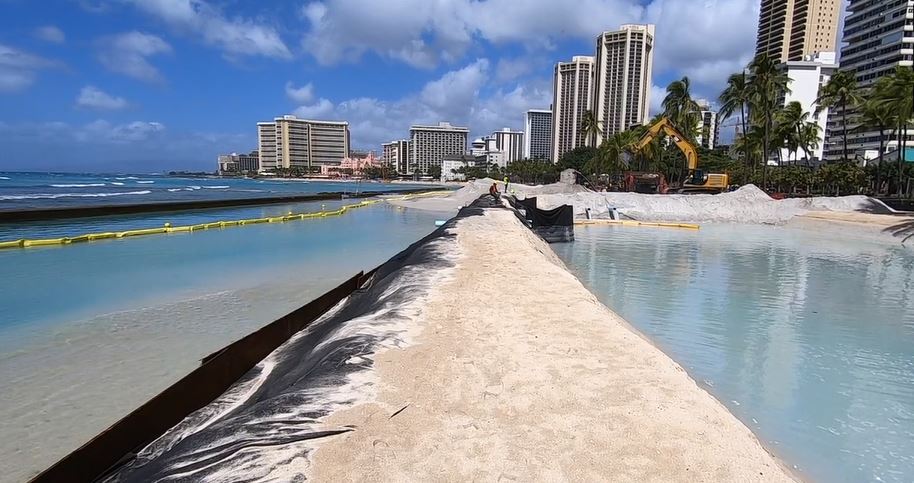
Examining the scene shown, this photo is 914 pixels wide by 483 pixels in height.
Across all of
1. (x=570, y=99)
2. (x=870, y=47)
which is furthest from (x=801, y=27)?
(x=570, y=99)

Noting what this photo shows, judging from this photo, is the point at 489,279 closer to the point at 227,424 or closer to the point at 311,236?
the point at 227,424

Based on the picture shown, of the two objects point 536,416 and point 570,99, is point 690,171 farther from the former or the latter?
point 570,99

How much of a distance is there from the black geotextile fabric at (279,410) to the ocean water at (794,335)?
4113 mm

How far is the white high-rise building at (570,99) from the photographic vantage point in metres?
126

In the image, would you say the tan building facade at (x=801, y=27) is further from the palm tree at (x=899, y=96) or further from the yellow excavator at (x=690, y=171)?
the yellow excavator at (x=690, y=171)

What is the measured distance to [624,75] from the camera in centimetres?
10775

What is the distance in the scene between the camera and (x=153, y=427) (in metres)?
4.17

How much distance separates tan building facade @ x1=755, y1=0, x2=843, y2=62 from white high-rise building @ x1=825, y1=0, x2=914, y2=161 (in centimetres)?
1942

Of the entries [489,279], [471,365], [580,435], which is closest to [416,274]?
[489,279]

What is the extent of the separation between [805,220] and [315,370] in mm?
34966

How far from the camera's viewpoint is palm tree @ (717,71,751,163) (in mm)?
47969

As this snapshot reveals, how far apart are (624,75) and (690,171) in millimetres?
77543

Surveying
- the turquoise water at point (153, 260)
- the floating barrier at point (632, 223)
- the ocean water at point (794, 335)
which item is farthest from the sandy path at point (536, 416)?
the floating barrier at point (632, 223)

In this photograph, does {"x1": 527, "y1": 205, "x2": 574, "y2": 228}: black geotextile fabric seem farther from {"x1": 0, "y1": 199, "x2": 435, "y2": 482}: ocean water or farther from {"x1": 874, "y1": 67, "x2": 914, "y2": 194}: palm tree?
{"x1": 874, "y1": 67, "x2": 914, "y2": 194}: palm tree
